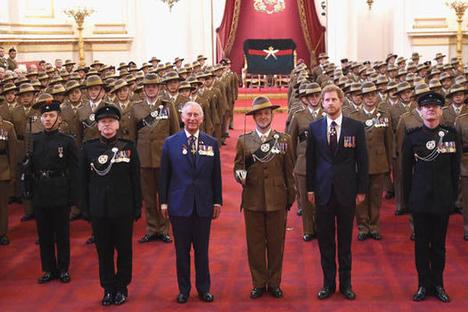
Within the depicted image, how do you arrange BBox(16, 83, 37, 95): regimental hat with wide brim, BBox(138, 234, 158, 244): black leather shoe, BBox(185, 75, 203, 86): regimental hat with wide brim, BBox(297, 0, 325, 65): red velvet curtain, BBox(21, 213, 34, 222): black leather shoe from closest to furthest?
1. BBox(138, 234, 158, 244): black leather shoe
2. BBox(21, 213, 34, 222): black leather shoe
3. BBox(16, 83, 37, 95): regimental hat with wide brim
4. BBox(185, 75, 203, 86): regimental hat with wide brim
5. BBox(297, 0, 325, 65): red velvet curtain

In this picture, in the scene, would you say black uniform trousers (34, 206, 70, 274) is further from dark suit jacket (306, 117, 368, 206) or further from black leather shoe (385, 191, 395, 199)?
black leather shoe (385, 191, 395, 199)

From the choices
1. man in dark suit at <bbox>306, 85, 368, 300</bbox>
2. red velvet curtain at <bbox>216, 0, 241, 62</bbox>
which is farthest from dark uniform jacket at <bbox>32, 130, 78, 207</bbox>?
red velvet curtain at <bbox>216, 0, 241, 62</bbox>

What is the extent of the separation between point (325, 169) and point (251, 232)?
35.2 inches

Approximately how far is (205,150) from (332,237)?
139cm

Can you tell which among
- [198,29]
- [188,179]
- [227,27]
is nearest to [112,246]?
[188,179]

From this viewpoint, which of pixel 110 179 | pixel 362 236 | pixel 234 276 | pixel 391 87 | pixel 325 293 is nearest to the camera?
pixel 110 179

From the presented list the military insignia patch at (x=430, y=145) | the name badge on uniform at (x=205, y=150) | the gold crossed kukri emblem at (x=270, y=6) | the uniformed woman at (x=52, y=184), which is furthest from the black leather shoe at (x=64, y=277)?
the gold crossed kukri emblem at (x=270, y=6)

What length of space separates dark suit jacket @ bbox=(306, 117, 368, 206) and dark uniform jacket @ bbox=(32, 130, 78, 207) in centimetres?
235

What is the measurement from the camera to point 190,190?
21.7ft

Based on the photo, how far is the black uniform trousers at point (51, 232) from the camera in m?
7.31

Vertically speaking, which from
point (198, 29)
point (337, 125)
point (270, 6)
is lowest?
point (337, 125)

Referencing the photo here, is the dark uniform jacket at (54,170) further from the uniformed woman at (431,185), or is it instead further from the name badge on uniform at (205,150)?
the uniformed woman at (431,185)

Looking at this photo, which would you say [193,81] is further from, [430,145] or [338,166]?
[430,145]

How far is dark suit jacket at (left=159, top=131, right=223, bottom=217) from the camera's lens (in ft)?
21.7
